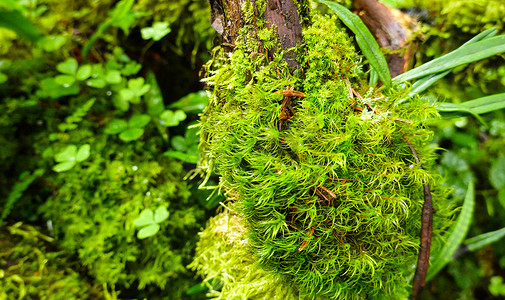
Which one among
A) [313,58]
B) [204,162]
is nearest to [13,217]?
[204,162]

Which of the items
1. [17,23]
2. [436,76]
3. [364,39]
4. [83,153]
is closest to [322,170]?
[364,39]

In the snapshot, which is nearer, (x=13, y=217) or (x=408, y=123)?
(x=408, y=123)

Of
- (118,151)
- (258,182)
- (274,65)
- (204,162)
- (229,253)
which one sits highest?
(274,65)

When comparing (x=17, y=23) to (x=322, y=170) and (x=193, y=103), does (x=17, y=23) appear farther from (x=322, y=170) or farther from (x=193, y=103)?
(x=322, y=170)

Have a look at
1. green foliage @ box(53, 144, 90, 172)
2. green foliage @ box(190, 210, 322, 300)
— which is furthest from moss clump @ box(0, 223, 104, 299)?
green foliage @ box(190, 210, 322, 300)

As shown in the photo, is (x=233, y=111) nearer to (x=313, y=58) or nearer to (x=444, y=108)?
(x=313, y=58)
